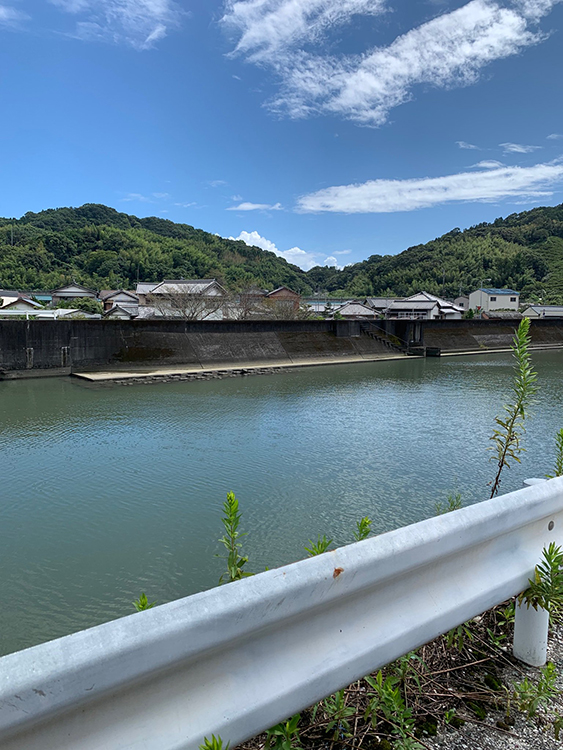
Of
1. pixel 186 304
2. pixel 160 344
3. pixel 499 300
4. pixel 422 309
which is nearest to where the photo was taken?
pixel 160 344

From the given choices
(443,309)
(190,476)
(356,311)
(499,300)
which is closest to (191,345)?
(190,476)

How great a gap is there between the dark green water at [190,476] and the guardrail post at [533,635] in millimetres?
2733

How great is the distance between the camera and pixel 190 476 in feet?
20.5

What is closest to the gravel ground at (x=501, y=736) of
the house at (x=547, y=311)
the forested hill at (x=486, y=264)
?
the house at (x=547, y=311)

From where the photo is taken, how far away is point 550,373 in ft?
55.1

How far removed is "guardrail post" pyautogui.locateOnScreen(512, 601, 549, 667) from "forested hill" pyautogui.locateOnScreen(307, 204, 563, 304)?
5831 cm

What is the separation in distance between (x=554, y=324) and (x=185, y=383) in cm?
2573

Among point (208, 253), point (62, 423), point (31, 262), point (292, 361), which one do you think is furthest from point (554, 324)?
point (31, 262)

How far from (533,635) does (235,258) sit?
62.4 meters

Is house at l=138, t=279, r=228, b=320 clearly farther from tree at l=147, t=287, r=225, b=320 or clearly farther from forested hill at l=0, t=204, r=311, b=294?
forested hill at l=0, t=204, r=311, b=294

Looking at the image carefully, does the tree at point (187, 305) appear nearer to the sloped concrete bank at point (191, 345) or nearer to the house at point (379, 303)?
the sloped concrete bank at point (191, 345)

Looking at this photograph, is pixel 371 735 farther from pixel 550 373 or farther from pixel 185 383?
pixel 550 373

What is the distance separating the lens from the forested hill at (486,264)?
59406 mm

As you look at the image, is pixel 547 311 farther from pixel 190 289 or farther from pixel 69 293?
pixel 69 293
